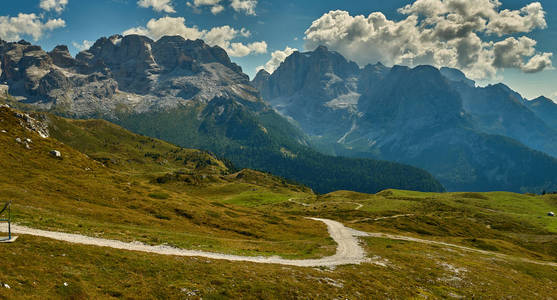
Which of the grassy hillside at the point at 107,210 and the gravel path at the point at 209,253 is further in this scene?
the grassy hillside at the point at 107,210

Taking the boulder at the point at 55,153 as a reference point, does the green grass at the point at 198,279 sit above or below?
below

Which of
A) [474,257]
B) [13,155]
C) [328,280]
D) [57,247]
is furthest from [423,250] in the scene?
[13,155]

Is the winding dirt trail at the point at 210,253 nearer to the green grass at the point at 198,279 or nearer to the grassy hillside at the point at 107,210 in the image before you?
the grassy hillside at the point at 107,210

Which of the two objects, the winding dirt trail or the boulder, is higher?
the boulder

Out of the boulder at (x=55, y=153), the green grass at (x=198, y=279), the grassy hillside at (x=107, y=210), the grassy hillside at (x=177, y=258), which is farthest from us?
the boulder at (x=55, y=153)

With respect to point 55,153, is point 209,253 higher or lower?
lower

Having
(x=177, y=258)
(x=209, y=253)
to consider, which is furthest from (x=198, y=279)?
(x=209, y=253)

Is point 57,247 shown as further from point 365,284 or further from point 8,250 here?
point 365,284

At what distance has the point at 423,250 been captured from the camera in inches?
2512

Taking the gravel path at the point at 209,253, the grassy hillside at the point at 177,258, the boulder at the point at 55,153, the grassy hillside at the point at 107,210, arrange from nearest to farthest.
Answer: the grassy hillside at the point at 177,258 < the gravel path at the point at 209,253 < the grassy hillside at the point at 107,210 < the boulder at the point at 55,153

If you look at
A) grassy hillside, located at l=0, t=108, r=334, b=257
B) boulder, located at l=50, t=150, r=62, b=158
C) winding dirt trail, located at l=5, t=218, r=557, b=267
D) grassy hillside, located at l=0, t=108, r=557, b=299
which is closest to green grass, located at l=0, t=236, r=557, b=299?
grassy hillside, located at l=0, t=108, r=557, b=299

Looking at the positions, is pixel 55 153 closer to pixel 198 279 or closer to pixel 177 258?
pixel 177 258

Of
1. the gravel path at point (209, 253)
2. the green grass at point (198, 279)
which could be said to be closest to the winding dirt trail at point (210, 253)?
the gravel path at point (209, 253)

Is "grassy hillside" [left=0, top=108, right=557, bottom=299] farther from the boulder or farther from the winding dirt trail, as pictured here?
the winding dirt trail
